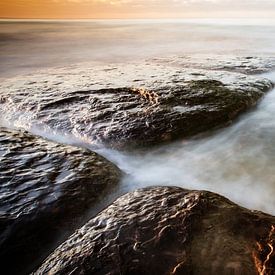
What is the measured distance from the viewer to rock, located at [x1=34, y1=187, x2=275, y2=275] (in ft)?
6.84

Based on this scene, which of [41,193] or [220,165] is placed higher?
[41,193]

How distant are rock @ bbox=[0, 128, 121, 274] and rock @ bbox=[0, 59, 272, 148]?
2.69 ft

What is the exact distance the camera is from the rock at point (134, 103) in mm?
4371

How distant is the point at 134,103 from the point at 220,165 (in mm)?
1714

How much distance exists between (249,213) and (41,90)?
4511 mm

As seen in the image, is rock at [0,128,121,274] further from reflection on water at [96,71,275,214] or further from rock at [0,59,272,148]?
rock at [0,59,272,148]

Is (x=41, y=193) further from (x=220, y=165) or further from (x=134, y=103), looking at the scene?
(x=134, y=103)

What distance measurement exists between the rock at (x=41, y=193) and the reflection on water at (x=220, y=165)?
1.32ft

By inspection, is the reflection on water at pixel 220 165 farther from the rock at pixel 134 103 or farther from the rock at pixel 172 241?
the rock at pixel 172 241

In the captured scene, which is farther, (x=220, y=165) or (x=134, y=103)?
(x=134, y=103)

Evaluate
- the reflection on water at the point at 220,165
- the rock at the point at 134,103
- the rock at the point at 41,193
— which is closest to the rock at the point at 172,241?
the rock at the point at 41,193

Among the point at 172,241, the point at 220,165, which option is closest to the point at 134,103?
the point at 220,165

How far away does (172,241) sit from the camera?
225cm

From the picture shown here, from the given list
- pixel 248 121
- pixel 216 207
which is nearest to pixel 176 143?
pixel 248 121
